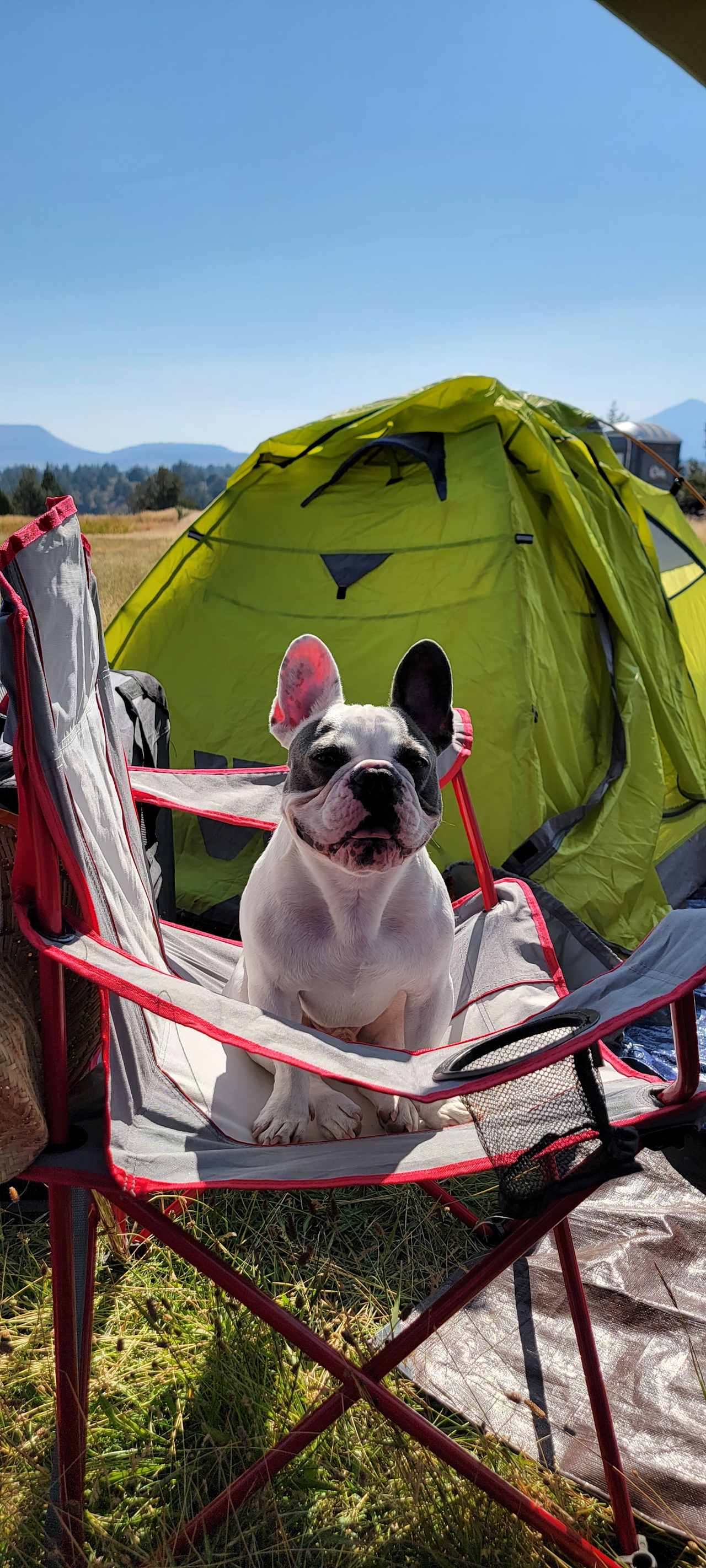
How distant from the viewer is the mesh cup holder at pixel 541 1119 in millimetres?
1106

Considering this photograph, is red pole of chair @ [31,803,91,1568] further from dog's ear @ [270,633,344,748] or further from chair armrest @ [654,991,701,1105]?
chair armrest @ [654,991,701,1105]

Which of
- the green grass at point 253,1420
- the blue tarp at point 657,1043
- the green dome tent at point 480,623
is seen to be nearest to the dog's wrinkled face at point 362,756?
the green grass at point 253,1420

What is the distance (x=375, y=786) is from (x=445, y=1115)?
1.83ft

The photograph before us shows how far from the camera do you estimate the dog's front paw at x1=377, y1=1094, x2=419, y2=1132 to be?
1.57 metres

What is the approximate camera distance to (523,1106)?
1.19m

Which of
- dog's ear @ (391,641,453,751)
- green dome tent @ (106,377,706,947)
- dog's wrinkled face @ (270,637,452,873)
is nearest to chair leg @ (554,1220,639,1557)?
dog's wrinkled face @ (270,637,452,873)

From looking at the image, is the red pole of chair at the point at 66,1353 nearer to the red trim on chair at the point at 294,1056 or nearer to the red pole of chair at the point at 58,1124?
the red pole of chair at the point at 58,1124

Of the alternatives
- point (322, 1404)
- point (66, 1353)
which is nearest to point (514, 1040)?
point (322, 1404)

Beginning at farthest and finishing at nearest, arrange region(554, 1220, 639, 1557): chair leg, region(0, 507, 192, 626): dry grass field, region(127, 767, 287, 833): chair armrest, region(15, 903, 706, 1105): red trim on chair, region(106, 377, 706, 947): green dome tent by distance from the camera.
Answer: region(0, 507, 192, 626): dry grass field < region(106, 377, 706, 947): green dome tent < region(127, 767, 287, 833): chair armrest < region(554, 1220, 639, 1557): chair leg < region(15, 903, 706, 1105): red trim on chair

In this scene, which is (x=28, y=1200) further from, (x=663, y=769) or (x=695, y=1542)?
(x=663, y=769)

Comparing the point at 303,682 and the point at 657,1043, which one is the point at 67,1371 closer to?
the point at 303,682

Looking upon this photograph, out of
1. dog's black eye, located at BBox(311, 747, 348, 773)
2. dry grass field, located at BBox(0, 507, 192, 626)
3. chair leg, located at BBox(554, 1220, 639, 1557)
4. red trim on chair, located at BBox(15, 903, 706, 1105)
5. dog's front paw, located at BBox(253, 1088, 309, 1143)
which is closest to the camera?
red trim on chair, located at BBox(15, 903, 706, 1105)

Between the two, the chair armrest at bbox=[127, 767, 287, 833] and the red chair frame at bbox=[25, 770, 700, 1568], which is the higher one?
the chair armrest at bbox=[127, 767, 287, 833]

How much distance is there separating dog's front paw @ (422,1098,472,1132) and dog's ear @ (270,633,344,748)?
657 millimetres
